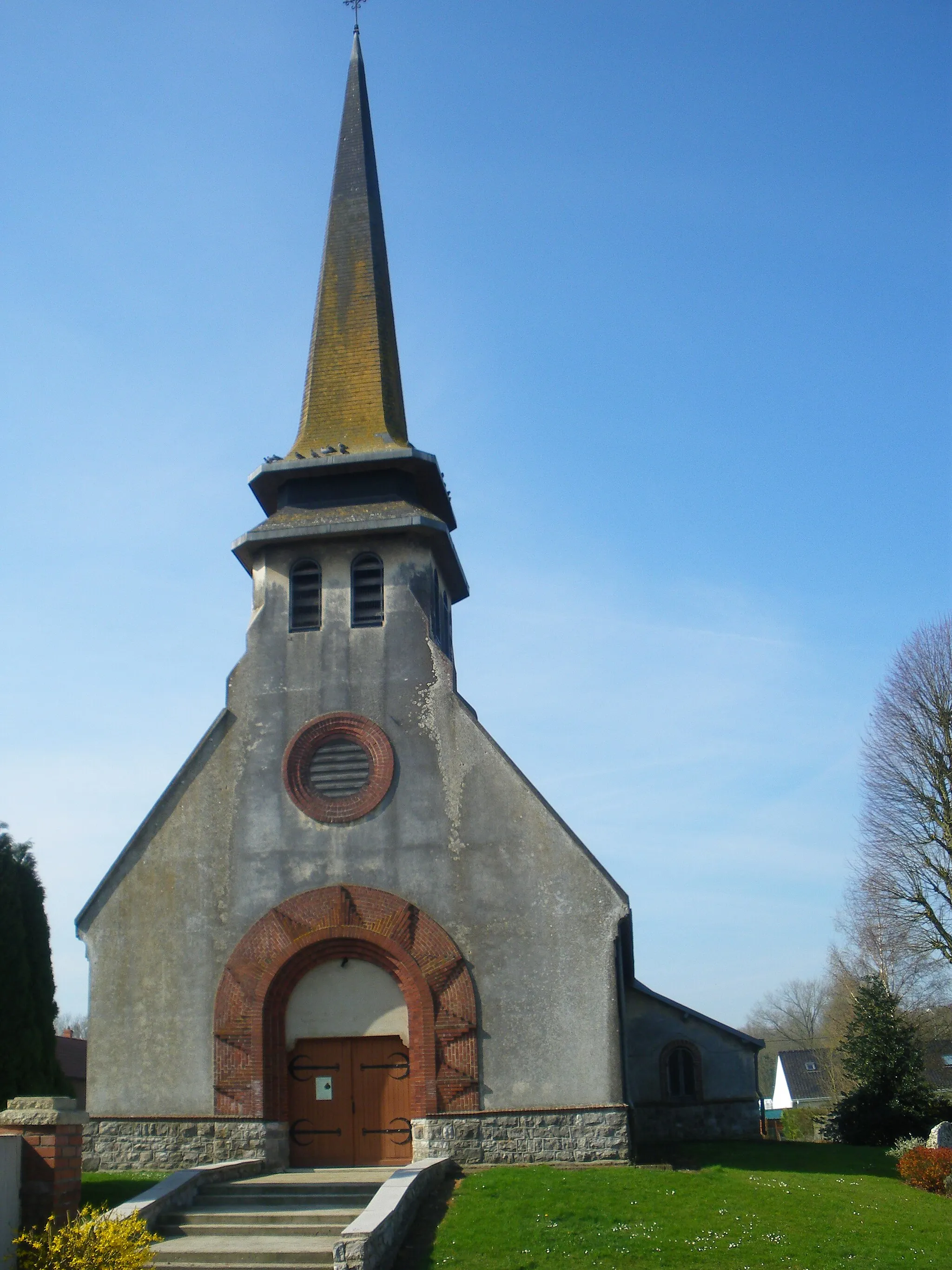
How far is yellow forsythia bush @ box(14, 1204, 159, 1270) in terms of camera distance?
9062mm

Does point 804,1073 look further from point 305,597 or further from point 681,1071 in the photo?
point 305,597

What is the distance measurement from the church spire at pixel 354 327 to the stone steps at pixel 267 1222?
12.4 meters

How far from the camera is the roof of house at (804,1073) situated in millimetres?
64938

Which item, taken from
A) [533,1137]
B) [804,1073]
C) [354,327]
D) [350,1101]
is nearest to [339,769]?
[350,1101]

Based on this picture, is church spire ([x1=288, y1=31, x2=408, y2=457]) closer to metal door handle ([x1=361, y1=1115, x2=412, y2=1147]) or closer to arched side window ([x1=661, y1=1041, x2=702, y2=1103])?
metal door handle ([x1=361, y1=1115, x2=412, y2=1147])

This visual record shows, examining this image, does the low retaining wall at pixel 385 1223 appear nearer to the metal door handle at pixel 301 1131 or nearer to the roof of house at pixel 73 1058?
the metal door handle at pixel 301 1131

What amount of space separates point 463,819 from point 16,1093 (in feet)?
24.4

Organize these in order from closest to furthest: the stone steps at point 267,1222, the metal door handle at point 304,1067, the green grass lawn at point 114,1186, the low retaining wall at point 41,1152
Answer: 1. the low retaining wall at point 41,1152
2. the stone steps at point 267,1222
3. the green grass lawn at point 114,1186
4. the metal door handle at point 304,1067

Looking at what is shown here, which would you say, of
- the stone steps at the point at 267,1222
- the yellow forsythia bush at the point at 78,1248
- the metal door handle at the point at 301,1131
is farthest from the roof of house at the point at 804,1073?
the yellow forsythia bush at the point at 78,1248

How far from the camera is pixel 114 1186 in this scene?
50.3 feet

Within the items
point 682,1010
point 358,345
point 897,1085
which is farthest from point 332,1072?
point 897,1085

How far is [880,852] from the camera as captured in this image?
98.1ft

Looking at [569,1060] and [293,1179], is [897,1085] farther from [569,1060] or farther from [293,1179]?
[293,1179]

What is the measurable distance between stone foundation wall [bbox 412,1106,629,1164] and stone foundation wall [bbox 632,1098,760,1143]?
6.74 m
